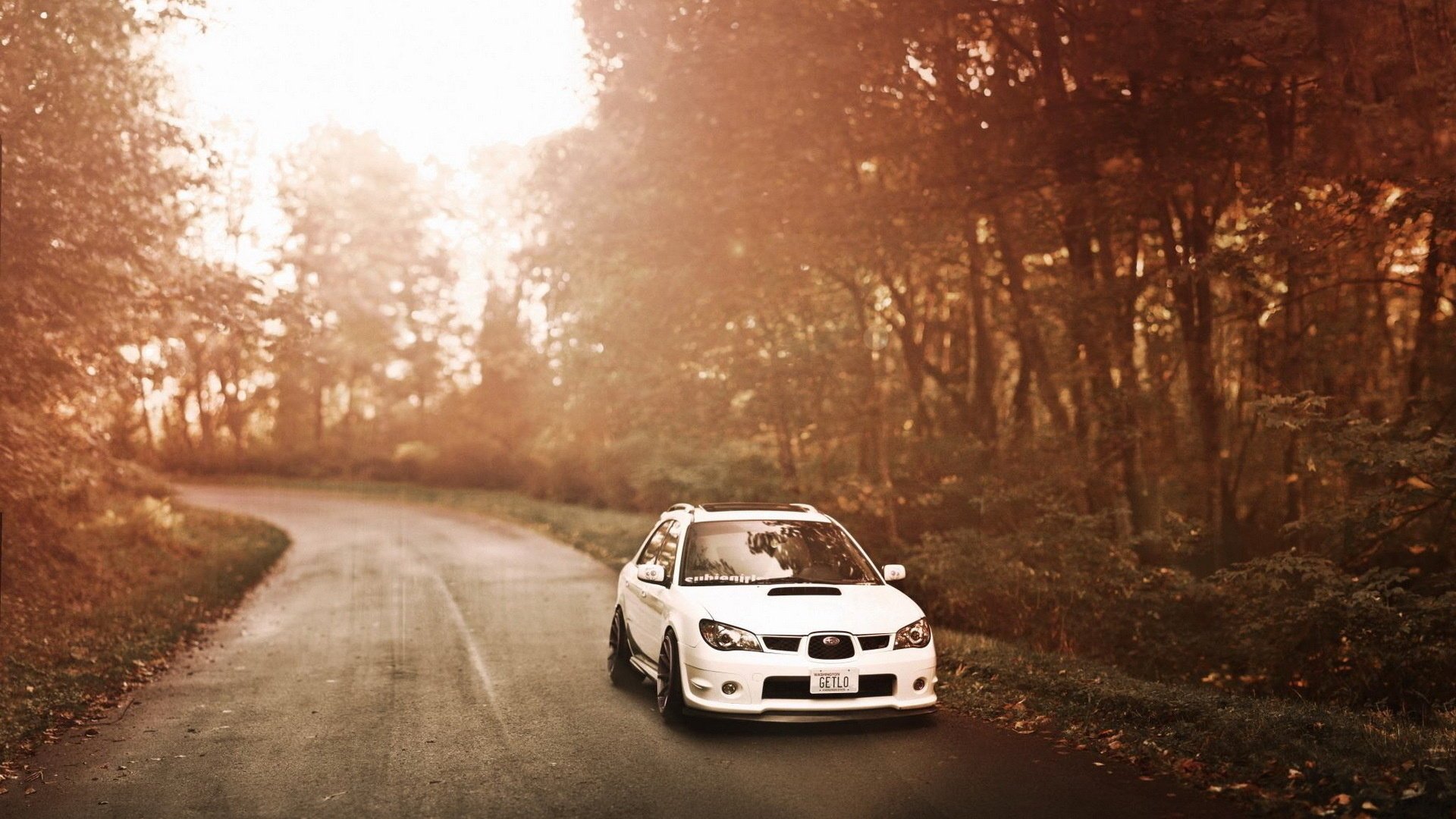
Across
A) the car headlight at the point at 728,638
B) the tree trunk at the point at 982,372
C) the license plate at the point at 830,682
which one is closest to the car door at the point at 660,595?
the car headlight at the point at 728,638

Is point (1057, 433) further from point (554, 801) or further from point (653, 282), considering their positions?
point (554, 801)

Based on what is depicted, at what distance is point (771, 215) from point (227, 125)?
1055cm

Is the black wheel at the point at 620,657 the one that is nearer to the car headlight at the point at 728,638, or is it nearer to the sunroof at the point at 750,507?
the sunroof at the point at 750,507

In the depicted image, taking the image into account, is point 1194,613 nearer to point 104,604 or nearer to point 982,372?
point 982,372

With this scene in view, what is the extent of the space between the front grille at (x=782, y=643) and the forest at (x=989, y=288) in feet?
18.7

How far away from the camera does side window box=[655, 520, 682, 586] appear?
9992mm

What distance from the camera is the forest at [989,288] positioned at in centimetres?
1173

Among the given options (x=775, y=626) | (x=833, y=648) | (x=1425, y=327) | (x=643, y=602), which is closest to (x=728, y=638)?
(x=775, y=626)

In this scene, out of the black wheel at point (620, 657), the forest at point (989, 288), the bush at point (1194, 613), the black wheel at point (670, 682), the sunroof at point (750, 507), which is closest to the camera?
the black wheel at point (670, 682)

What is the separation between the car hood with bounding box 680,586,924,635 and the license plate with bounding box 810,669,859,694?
306mm

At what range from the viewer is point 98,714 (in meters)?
9.96

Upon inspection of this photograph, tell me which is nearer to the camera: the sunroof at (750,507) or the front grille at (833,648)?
the front grille at (833,648)

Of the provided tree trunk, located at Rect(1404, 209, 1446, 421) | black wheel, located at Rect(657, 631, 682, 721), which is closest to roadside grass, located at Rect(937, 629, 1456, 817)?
black wheel, located at Rect(657, 631, 682, 721)

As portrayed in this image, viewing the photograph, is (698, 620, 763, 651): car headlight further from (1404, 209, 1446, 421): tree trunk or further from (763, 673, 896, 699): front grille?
(1404, 209, 1446, 421): tree trunk
